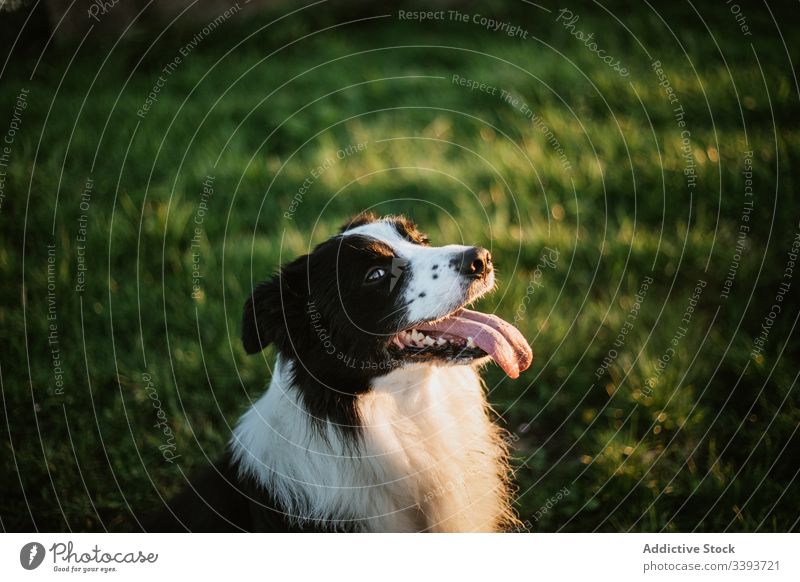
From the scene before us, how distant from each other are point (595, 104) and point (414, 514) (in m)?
4.18

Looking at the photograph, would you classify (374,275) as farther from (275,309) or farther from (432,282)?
(275,309)

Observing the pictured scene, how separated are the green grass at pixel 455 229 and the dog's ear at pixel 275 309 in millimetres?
1358

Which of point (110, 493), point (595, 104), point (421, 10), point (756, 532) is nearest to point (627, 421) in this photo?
point (756, 532)

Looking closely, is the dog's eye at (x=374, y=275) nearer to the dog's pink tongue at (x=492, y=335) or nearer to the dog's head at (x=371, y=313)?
the dog's head at (x=371, y=313)

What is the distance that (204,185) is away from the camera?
16.9 ft

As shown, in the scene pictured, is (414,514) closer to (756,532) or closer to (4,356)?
(756,532)

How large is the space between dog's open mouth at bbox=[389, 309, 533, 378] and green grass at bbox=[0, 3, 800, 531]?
1129 millimetres

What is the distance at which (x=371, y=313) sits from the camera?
2598 millimetres

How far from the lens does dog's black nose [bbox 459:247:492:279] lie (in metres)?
→ 2.49

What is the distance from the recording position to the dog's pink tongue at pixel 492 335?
2557 mm
